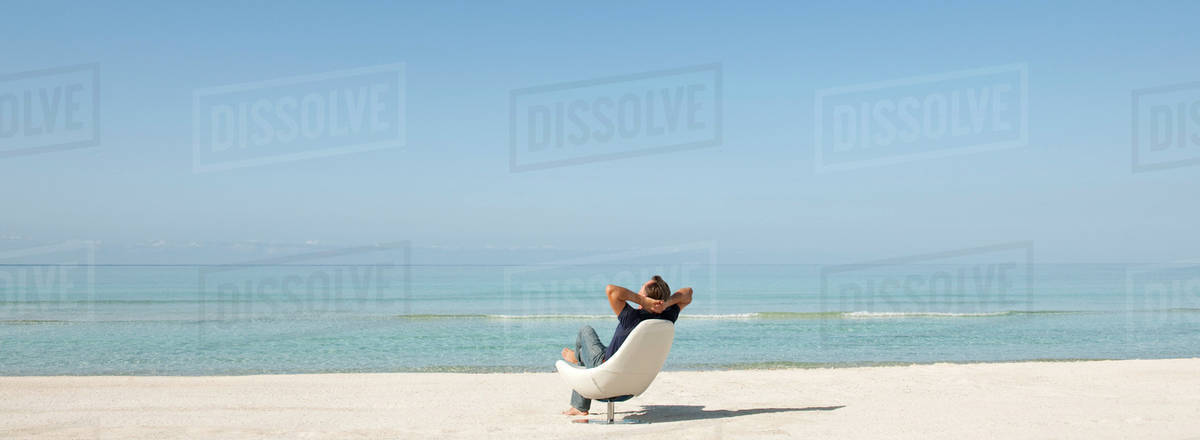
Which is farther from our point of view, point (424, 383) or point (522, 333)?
point (522, 333)

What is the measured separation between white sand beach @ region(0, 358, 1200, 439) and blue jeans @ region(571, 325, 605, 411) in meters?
0.25

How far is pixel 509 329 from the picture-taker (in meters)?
22.8

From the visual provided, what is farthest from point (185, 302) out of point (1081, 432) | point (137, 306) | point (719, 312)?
point (1081, 432)

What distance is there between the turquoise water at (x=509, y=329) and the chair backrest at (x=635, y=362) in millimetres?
6625

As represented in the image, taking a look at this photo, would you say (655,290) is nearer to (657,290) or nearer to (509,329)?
(657,290)

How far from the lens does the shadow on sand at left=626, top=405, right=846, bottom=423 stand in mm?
8078

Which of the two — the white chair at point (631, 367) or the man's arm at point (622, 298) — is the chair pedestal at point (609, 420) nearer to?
the white chair at point (631, 367)

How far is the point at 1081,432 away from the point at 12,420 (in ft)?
31.5

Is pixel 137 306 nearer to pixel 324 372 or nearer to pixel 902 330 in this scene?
pixel 324 372

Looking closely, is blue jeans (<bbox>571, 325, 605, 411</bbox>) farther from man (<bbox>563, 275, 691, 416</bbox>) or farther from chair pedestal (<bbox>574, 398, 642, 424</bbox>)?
chair pedestal (<bbox>574, 398, 642, 424</bbox>)

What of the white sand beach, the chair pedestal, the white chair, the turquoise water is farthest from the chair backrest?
the turquoise water

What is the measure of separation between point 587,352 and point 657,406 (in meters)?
1.66

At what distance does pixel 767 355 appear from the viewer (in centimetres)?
1625

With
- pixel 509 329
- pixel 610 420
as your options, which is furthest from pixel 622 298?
pixel 509 329
